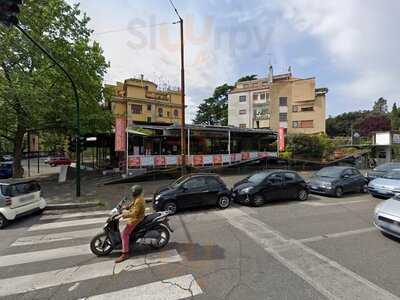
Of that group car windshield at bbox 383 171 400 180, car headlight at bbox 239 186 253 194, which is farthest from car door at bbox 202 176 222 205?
car windshield at bbox 383 171 400 180

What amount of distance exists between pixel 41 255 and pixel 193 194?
5317mm

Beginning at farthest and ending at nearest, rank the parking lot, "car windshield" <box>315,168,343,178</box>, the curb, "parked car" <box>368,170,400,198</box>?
"car windshield" <box>315,168,343,178</box>
"parked car" <box>368,170,400,198</box>
the curb
the parking lot

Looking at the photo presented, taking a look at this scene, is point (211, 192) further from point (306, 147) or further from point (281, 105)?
point (281, 105)

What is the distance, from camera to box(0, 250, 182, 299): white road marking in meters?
4.43

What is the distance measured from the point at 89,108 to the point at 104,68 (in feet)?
11.0

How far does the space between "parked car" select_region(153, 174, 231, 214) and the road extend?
1.22 m

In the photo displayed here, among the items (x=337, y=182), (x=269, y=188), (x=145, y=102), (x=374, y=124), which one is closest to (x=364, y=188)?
(x=337, y=182)

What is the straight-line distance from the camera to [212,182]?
10625 mm

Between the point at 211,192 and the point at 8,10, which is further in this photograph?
the point at 211,192

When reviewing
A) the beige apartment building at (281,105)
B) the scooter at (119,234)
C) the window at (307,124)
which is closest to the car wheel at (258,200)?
the scooter at (119,234)

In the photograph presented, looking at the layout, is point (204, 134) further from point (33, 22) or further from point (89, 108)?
point (33, 22)

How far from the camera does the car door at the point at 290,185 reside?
38.4 ft

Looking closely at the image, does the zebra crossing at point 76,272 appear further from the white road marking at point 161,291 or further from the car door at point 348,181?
the car door at point 348,181

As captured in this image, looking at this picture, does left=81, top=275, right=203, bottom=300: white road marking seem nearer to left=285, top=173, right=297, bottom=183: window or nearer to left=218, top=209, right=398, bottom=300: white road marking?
left=218, top=209, right=398, bottom=300: white road marking
